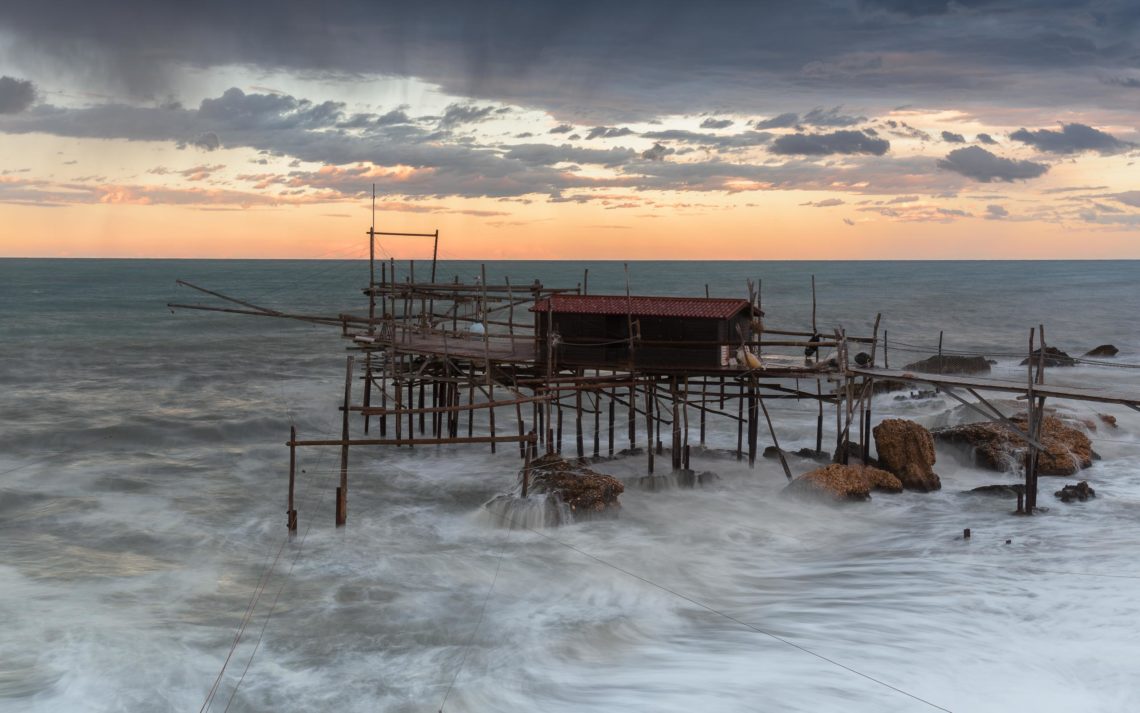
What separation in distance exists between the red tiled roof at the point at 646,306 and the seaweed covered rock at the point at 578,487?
5.11m

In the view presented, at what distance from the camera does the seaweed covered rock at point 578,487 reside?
24172 millimetres

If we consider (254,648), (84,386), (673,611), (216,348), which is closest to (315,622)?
(254,648)

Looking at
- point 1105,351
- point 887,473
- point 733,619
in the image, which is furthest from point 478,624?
point 1105,351

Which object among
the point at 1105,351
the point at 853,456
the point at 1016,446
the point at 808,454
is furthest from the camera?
the point at 1105,351

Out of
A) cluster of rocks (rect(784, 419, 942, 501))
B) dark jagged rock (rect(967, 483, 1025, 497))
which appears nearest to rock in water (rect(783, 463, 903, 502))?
cluster of rocks (rect(784, 419, 942, 501))

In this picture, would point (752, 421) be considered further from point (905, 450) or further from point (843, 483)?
point (905, 450)

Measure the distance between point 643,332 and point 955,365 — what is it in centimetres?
3143

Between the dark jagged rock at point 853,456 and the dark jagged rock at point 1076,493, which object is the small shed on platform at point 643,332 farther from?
the dark jagged rock at point 1076,493

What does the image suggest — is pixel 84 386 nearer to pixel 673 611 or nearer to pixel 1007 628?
pixel 673 611

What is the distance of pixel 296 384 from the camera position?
5088 centimetres

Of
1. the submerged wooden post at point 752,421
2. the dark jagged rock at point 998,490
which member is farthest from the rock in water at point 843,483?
the submerged wooden post at point 752,421

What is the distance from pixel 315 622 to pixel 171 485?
1333 cm

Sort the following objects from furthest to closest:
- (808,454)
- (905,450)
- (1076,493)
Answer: (808,454), (905,450), (1076,493)

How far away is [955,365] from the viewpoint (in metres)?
52.4
